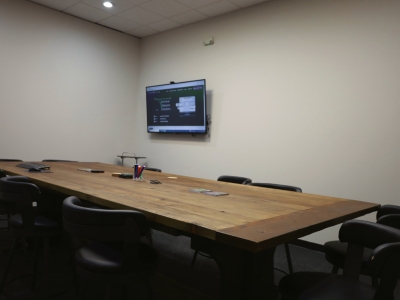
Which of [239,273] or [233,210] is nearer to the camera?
[239,273]

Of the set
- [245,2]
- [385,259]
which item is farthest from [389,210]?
[245,2]

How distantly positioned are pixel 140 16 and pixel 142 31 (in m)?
0.72

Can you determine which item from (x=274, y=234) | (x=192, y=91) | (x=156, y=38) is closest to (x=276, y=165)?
(x=192, y=91)

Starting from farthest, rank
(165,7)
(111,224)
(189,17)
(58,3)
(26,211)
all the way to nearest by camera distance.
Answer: (189,17) < (58,3) < (165,7) < (26,211) < (111,224)

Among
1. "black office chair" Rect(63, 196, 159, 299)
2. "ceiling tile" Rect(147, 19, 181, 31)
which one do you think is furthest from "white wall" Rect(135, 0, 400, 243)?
"black office chair" Rect(63, 196, 159, 299)

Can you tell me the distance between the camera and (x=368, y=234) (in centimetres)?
150

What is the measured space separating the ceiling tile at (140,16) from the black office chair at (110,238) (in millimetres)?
3937

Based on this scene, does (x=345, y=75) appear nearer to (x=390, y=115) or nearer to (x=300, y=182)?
(x=390, y=115)

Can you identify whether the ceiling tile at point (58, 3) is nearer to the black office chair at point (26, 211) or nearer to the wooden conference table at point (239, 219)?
the black office chair at point (26, 211)

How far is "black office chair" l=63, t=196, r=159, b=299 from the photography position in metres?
1.26

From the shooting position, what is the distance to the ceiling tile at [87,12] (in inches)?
184

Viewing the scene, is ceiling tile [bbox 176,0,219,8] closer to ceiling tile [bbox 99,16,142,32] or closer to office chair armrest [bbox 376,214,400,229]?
ceiling tile [bbox 99,16,142,32]

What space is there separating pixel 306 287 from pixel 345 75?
2.75 metres

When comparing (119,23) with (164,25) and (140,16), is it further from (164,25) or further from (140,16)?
(164,25)
